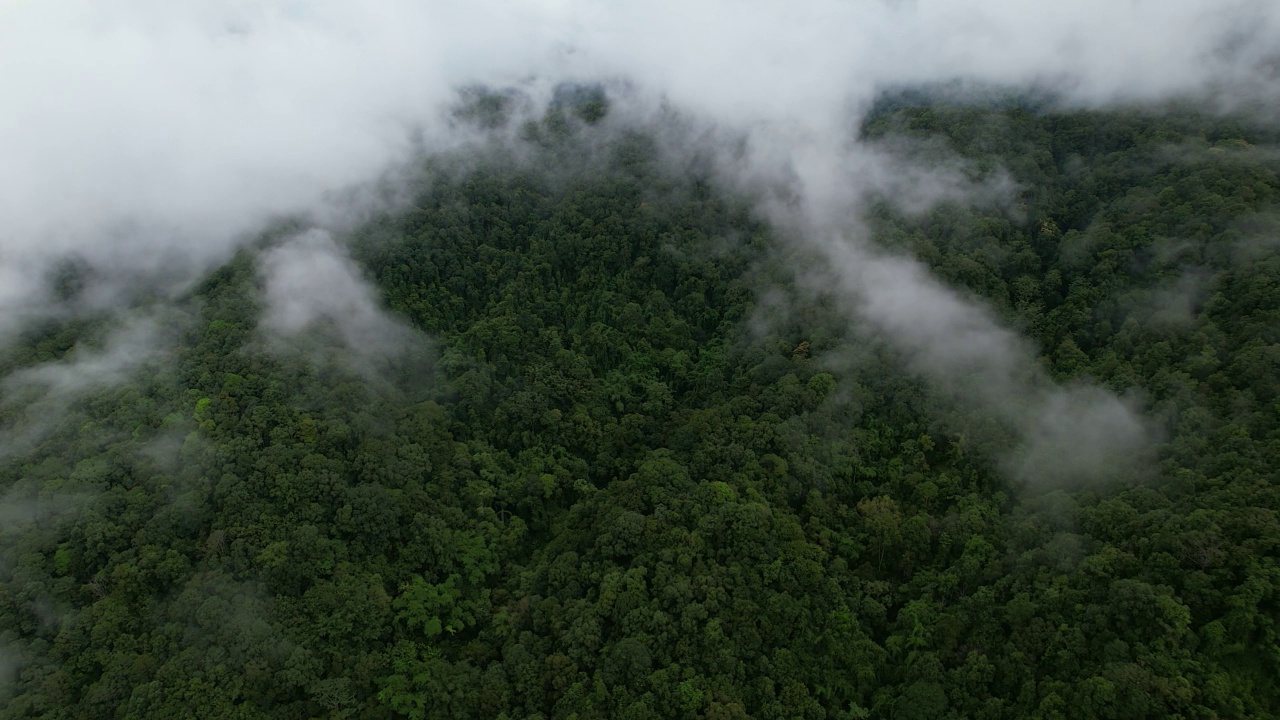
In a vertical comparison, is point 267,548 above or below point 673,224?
below

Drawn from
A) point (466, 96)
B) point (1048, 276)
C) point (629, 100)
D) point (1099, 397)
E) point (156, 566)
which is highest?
point (629, 100)

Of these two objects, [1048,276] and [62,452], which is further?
[1048,276]

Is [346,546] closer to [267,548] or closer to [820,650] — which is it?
[267,548]

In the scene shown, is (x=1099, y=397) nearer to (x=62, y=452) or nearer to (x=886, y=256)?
(x=886, y=256)

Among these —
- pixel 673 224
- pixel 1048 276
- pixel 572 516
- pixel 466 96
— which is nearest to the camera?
pixel 572 516

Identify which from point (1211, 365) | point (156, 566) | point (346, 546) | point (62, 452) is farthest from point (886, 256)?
point (62, 452)

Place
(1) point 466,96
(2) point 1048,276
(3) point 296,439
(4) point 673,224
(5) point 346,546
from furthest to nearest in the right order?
(1) point 466,96, (4) point 673,224, (2) point 1048,276, (3) point 296,439, (5) point 346,546
